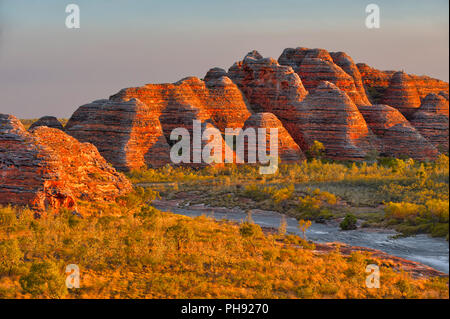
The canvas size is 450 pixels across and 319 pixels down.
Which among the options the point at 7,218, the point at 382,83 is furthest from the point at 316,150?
the point at 7,218

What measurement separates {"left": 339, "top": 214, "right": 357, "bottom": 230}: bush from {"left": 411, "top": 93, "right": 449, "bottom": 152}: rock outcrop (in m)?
37.1

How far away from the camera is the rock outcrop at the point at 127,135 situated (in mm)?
48156

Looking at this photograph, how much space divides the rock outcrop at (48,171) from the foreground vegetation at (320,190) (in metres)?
10.9

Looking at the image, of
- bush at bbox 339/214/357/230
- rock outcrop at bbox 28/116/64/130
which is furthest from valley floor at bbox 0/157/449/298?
rock outcrop at bbox 28/116/64/130

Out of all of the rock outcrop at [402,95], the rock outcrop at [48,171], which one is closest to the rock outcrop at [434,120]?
the rock outcrop at [402,95]

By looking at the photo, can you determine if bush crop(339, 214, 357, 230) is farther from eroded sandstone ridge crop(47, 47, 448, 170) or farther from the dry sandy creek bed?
eroded sandstone ridge crop(47, 47, 448, 170)

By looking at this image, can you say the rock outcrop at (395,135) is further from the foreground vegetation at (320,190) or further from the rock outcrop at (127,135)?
the rock outcrop at (127,135)

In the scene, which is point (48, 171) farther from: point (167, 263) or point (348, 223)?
point (348, 223)

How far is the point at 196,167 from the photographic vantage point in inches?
1989

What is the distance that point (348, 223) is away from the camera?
28203 millimetres
